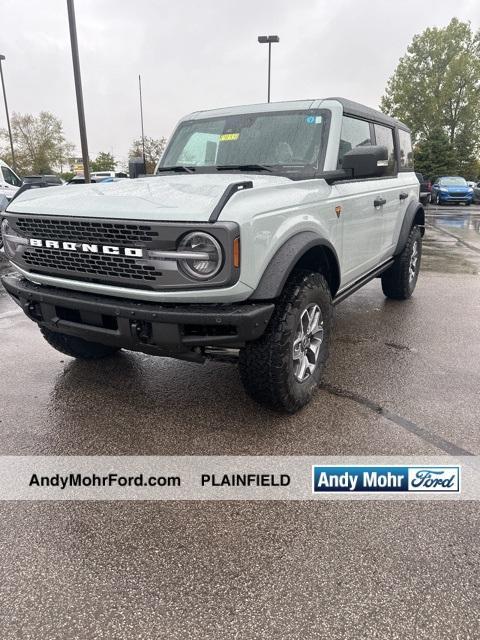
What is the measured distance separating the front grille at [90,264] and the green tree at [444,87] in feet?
145

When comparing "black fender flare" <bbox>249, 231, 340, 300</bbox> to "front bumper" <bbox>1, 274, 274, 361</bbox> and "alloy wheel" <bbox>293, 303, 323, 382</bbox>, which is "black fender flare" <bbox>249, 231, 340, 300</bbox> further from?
"alloy wheel" <bbox>293, 303, 323, 382</bbox>

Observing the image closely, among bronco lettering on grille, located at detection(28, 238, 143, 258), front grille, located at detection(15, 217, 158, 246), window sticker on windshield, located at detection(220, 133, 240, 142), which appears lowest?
bronco lettering on grille, located at detection(28, 238, 143, 258)

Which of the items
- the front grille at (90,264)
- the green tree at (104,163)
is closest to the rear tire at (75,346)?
the front grille at (90,264)

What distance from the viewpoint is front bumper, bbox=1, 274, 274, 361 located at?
247cm

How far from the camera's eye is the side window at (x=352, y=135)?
362 centimetres

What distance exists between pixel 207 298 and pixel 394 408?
1.56 meters

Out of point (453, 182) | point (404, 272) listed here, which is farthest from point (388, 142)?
point (453, 182)

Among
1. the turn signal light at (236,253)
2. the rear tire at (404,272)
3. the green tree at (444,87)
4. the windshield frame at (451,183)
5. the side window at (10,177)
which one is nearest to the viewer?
the turn signal light at (236,253)

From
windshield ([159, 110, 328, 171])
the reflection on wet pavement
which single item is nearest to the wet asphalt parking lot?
windshield ([159, 110, 328, 171])

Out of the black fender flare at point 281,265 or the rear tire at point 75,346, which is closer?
the black fender flare at point 281,265

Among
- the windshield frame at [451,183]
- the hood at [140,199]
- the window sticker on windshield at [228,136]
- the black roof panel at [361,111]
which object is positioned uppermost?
the black roof panel at [361,111]

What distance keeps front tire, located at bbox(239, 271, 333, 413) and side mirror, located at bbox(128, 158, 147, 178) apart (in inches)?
92.0

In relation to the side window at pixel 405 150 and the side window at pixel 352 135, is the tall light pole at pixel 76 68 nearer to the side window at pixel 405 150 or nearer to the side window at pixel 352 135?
the side window at pixel 405 150

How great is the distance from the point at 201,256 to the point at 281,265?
18.3 inches
